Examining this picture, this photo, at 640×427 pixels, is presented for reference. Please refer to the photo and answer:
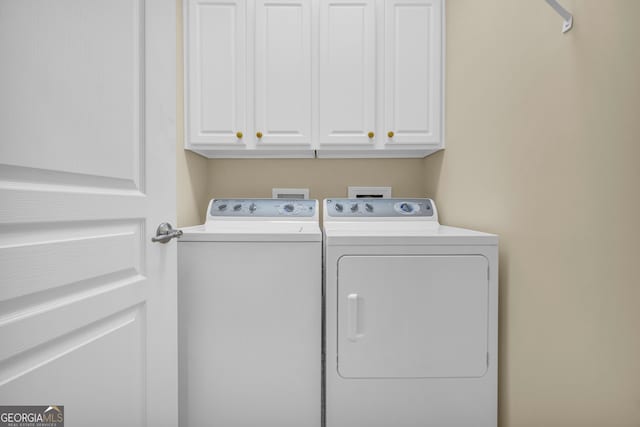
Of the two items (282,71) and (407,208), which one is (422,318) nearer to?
(407,208)

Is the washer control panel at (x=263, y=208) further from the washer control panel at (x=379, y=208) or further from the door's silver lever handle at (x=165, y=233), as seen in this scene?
the door's silver lever handle at (x=165, y=233)

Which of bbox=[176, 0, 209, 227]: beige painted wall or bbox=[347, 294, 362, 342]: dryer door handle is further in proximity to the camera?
bbox=[176, 0, 209, 227]: beige painted wall

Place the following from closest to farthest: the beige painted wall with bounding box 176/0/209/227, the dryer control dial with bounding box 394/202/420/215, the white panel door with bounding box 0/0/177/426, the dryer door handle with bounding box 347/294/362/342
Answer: the white panel door with bounding box 0/0/177/426
the dryer door handle with bounding box 347/294/362/342
the beige painted wall with bounding box 176/0/209/227
the dryer control dial with bounding box 394/202/420/215

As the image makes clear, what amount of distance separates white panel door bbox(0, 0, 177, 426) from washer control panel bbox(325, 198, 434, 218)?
38.2 inches

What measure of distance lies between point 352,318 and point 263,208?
2.94ft

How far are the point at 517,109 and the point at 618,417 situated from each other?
3.39ft

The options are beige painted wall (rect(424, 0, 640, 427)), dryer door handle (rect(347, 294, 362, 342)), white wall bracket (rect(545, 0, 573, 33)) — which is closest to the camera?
beige painted wall (rect(424, 0, 640, 427))

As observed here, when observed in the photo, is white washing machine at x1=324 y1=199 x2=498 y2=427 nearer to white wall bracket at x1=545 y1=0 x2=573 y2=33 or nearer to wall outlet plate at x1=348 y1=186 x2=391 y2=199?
white wall bracket at x1=545 y1=0 x2=573 y2=33

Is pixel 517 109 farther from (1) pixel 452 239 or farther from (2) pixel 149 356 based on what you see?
(2) pixel 149 356

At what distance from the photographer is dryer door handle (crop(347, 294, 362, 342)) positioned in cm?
113

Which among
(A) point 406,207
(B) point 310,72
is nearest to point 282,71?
(B) point 310,72

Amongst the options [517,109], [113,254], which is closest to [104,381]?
[113,254]

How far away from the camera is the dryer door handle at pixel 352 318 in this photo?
3.72ft

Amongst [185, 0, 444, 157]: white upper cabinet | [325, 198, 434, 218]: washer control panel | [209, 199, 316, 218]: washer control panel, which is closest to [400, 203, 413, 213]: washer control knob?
[325, 198, 434, 218]: washer control panel
